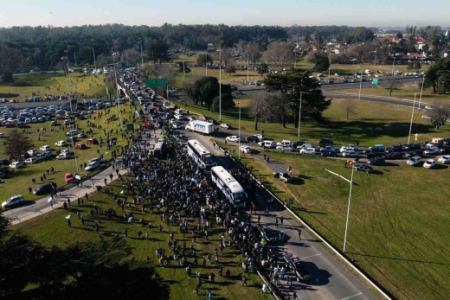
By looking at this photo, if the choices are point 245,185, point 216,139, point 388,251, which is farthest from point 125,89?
point 388,251

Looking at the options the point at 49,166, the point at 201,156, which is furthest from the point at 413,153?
the point at 49,166

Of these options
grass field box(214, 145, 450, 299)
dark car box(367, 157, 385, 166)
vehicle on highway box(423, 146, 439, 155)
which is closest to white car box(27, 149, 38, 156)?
grass field box(214, 145, 450, 299)

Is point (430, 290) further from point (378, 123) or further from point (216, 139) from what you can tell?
point (378, 123)

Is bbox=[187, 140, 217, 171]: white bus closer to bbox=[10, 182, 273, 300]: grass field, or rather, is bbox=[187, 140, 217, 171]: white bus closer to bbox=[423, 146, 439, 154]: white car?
bbox=[10, 182, 273, 300]: grass field

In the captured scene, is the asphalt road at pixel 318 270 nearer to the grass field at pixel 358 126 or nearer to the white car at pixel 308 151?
the white car at pixel 308 151

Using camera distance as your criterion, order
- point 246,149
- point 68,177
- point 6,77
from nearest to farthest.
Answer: point 68,177
point 246,149
point 6,77

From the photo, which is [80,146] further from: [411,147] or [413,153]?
[411,147]

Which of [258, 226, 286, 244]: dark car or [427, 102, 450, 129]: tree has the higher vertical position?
[427, 102, 450, 129]: tree

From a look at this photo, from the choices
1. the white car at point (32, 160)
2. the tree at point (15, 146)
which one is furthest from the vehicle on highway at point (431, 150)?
the tree at point (15, 146)
